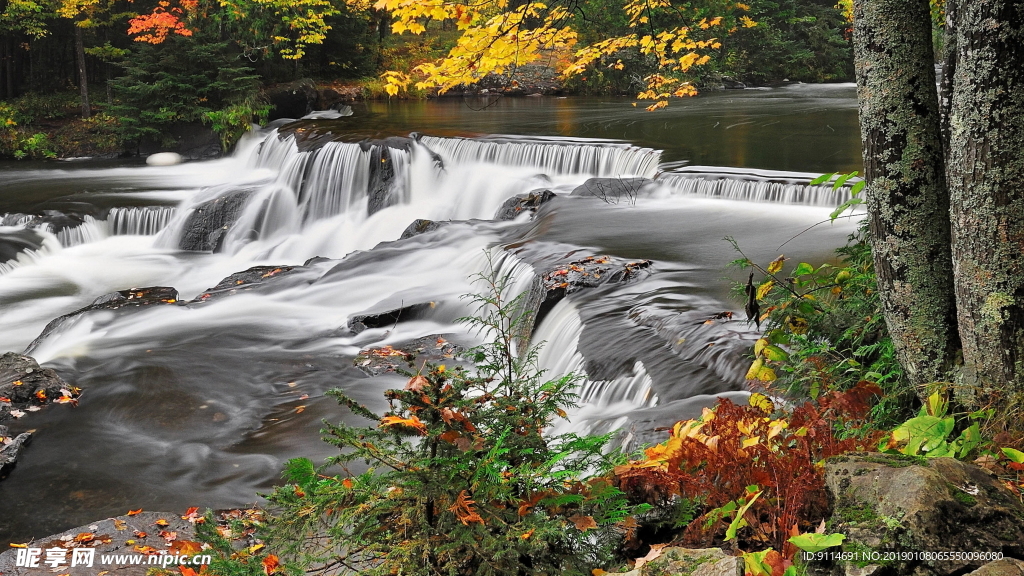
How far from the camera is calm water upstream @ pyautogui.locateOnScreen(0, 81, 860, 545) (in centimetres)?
595

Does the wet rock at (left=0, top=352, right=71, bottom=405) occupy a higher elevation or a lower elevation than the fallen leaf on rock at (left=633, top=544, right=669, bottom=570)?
lower

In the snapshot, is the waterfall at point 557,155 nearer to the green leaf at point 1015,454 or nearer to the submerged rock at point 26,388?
the submerged rock at point 26,388

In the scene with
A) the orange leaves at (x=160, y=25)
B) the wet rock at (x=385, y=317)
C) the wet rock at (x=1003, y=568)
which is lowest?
the wet rock at (x=385, y=317)

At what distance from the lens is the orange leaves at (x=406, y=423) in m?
2.50

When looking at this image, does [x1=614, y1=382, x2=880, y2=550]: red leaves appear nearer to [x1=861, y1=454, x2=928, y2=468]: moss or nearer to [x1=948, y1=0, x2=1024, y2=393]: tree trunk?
[x1=861, y1=454, x2=928, y2=468]: moss

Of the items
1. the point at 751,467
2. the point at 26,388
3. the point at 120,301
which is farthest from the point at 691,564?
the point at 120,301

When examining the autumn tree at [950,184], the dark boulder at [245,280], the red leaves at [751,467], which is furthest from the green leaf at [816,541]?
the dark boulder at [245,280]

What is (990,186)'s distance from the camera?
2959 mm

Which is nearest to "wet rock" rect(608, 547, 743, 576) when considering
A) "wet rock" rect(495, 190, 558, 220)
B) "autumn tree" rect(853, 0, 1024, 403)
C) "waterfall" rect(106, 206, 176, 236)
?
"autumn tree" rect(853, 0, 1024, 403)

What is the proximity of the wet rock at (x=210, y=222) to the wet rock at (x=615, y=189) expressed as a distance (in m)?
6.38

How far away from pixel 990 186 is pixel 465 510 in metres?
2.25

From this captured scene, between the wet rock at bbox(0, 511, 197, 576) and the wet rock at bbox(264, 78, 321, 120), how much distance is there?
58.1 feet

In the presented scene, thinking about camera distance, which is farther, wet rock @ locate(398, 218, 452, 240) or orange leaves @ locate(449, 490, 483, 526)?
wet rock @ locate(398, 218, 452, 240)

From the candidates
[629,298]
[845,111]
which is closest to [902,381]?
[629,298]
